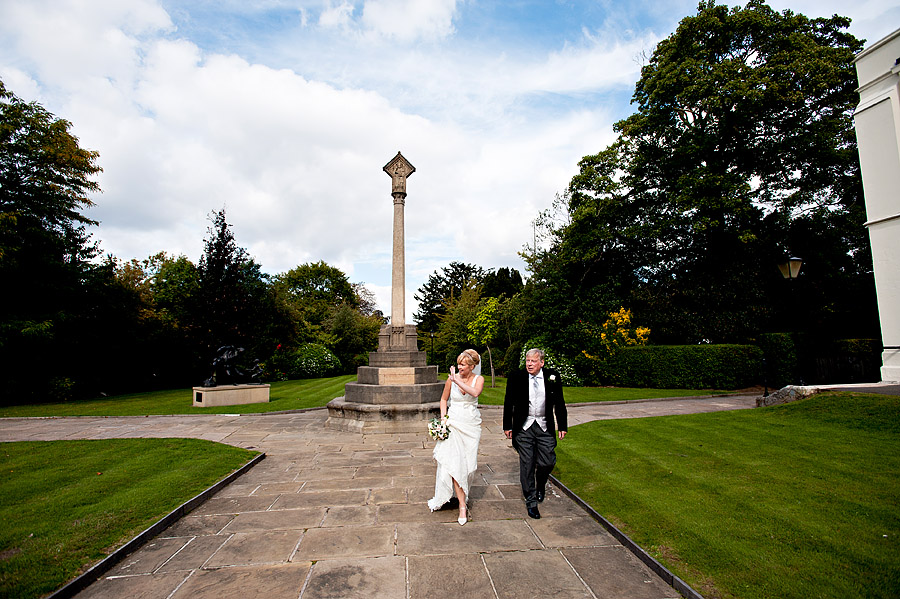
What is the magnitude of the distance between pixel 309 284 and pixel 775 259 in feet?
160

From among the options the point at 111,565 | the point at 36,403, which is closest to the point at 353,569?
the point at 111,565

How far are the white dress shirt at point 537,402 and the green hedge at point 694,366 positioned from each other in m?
16.2

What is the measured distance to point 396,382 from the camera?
1140cm

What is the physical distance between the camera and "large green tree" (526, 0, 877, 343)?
19172mm

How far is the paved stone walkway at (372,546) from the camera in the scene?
3432 mm

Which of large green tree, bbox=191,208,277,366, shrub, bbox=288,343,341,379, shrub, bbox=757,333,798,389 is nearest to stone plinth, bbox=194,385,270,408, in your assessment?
large green tree, bbox=191,208,277,366

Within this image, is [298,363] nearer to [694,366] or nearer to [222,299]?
[222,299]

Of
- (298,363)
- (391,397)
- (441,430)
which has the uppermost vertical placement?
(298,363)

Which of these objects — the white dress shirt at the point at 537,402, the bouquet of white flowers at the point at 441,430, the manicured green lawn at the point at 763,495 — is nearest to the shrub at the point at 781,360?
the manicured green lawn at the point at 763,495

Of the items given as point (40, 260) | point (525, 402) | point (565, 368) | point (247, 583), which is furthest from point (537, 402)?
point (40, 260)

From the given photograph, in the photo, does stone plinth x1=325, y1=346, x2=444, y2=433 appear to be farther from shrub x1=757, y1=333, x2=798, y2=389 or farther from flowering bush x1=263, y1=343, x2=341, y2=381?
flowering bush x1=263, y1=343, x2=341, y2=381

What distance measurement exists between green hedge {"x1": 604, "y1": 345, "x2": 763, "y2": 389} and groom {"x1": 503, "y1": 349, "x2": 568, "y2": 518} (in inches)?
635

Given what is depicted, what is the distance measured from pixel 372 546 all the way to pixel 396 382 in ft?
23.9

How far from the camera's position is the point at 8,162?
65.2ft
